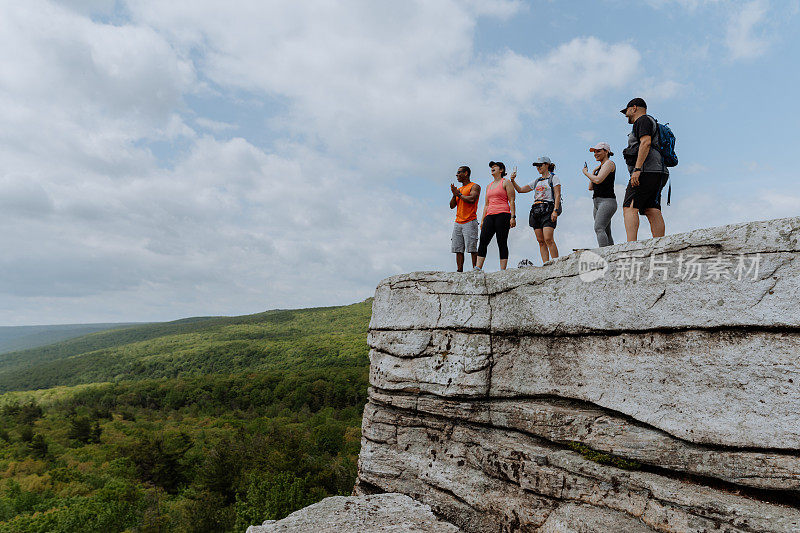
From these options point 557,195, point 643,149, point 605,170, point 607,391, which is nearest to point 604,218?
point 605,170

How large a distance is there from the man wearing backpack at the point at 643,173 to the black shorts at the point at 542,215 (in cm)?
156

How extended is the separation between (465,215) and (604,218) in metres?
3.12

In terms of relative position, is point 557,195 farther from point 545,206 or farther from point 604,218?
point 604,218

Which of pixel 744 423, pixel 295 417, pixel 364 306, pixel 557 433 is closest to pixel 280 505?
pixel 557 433

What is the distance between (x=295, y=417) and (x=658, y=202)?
7062 cm

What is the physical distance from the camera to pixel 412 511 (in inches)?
281

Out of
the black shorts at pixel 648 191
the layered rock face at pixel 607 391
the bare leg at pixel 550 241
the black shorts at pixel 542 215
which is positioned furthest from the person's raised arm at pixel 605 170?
the layered rock face at pixel 607 391

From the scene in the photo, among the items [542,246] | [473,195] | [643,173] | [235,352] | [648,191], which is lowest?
[235,352]

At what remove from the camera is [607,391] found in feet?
20.7

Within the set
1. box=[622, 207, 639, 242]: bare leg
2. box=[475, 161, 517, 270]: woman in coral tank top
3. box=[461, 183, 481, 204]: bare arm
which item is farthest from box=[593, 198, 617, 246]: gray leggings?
box=[461, 183, 481, 204]: bare arm

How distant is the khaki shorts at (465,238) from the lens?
32.1ft

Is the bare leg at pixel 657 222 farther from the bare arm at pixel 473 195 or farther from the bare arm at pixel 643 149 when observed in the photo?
the bare arm at pixel 473 195

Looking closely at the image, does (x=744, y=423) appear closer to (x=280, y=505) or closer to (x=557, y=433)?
(x=557, y=433)

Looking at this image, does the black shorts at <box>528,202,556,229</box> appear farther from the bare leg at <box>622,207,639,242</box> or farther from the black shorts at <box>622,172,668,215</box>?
the black shorts at <box>622,172,668,215</box>
